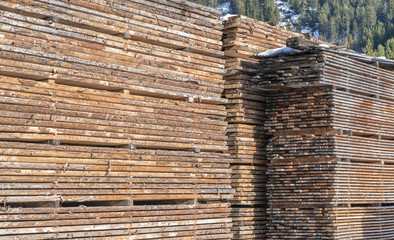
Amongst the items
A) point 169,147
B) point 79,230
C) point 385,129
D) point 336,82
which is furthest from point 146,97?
point 385,129

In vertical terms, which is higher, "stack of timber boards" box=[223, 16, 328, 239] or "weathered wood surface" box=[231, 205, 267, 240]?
"stack of timber boards" box=[223, 16, 328, 239]

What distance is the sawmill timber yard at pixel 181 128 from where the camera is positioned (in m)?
9.33

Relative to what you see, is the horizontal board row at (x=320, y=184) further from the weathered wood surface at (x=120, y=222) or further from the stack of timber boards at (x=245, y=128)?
the weathered wood surface at (x=120, y=222)

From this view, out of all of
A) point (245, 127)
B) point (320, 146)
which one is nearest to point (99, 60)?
point (245, 127)

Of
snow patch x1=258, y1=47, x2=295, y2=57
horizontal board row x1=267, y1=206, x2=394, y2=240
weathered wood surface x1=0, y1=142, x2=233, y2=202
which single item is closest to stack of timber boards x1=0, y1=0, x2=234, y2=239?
weathered wood surface x1=0, y1=142, x2=233, y2=202

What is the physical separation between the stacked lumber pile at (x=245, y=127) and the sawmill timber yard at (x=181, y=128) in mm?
31

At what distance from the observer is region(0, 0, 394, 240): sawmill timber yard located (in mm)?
9328

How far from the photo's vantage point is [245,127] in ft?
43.7

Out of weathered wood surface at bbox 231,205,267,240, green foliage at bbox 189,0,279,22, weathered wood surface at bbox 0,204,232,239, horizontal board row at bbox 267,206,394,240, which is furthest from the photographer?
green foliage at bbox 189,0,279,22

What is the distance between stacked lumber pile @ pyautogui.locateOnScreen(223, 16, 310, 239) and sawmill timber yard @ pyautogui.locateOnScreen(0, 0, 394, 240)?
0.10 ft

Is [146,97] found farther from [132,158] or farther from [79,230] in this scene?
[79,230]

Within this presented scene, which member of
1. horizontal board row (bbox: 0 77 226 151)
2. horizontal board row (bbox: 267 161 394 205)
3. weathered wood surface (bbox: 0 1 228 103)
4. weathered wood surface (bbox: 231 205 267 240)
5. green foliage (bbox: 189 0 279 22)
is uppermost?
green foliage (bbox: 189 0 279 22)

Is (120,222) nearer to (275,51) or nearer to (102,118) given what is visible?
(102,118)

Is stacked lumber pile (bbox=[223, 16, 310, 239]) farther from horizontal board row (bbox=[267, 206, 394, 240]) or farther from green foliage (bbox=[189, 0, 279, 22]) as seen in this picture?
green foliage (bbox=[189, 0, 279, 22])
